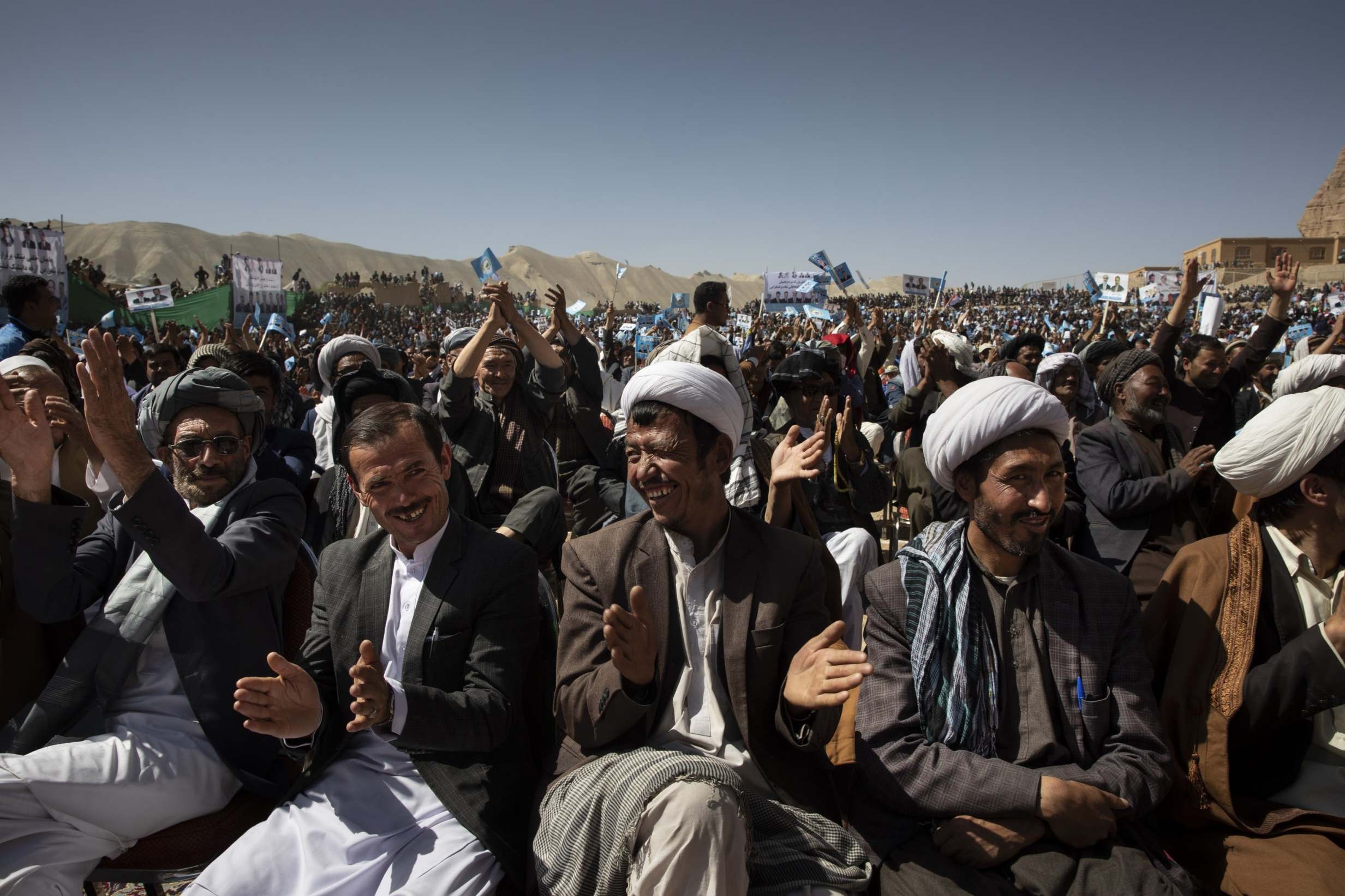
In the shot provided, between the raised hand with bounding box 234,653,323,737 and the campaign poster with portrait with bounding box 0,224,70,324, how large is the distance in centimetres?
1729

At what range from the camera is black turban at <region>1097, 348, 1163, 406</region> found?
362 centimetres

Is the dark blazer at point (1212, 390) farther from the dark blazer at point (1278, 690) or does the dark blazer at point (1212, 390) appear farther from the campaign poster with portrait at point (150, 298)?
the campaign poster with portrait at point (150, 298)

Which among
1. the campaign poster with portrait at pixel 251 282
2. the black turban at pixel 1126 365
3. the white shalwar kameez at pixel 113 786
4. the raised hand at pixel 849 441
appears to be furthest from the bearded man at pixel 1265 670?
the campaign poster with portrait at pixel 251 282

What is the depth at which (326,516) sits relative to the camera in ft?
11.0

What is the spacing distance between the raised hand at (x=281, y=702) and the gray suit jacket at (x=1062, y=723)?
1.41 metres

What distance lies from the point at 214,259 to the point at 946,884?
99.1 m

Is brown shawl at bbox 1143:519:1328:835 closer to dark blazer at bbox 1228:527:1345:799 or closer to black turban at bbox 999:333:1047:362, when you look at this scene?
dark blazer at bbox 1228:527:1345:799

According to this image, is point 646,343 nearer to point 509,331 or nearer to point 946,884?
point 509,331

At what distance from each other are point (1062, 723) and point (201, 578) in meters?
2.31

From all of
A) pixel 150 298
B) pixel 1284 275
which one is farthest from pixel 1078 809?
pixel 150 298

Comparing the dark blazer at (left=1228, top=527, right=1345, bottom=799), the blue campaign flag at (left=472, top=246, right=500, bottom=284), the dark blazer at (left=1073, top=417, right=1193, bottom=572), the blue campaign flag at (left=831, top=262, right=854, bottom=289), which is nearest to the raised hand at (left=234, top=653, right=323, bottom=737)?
the dark blazer at (left=1228, top=527, right=1345, bottom=799)

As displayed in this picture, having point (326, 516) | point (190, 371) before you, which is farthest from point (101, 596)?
point (326, 516)

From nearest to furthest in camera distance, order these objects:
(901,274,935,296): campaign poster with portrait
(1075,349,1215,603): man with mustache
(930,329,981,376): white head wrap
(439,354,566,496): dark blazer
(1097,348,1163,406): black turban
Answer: (1075,349,1215,603): man with mustache
(1097,348,1163,406): black turban
(439,354,566,496): dark blazer
(930,329,981,376): white head wrap
(901,274,935,296): campaign poster with portrait

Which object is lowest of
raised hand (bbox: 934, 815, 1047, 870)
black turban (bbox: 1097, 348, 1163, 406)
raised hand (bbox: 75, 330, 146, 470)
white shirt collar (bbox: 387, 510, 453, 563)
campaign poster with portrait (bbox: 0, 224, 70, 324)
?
raised hand (bbox: 934, 815, 1047, 870)
